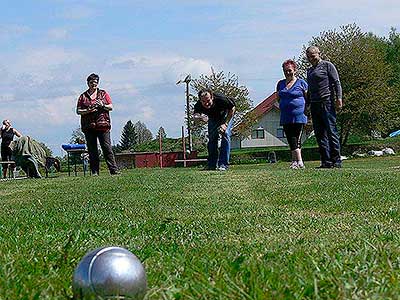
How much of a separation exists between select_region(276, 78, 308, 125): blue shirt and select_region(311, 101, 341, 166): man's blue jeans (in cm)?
23

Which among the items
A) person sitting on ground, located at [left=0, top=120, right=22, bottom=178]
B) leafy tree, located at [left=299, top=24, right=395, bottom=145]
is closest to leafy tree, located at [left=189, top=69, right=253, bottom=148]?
leafy tree, located at [left=299, top=24, right=395, bottom=145]

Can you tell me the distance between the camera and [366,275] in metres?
2.90

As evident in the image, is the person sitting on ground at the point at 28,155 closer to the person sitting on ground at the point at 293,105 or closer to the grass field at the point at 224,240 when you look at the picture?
the person sitting on ground at the point at 293,105

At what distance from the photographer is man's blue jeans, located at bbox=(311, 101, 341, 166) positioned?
13156 mm

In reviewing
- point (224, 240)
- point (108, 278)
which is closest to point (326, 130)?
point (224, 240)

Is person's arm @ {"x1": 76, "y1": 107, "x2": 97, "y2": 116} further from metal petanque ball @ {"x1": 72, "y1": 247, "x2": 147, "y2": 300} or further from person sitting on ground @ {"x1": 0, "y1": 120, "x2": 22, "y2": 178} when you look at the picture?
metal petanque ball @ {"x1": 72, "y1": 247, "x2": 147, "y2": 300}

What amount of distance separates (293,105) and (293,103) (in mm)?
36

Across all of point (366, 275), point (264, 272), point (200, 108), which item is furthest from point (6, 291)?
point (200, 108)

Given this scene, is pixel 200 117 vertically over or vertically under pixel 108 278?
over

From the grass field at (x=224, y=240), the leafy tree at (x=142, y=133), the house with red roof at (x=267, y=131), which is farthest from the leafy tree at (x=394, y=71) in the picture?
the grass field at (x=224, y=240)

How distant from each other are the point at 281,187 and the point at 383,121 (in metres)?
62.1

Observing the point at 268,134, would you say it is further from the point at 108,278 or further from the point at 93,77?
the point at 108,278

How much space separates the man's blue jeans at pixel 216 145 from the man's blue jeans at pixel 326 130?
1974 millimetres

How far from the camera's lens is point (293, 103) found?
13.4m
